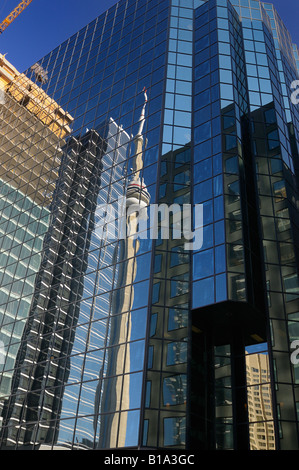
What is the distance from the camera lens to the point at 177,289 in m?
31.4

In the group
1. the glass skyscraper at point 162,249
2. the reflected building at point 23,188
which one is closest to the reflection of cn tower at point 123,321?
the glass skyscraper at point 162,249

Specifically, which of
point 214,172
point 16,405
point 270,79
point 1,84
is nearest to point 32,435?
point 16,405

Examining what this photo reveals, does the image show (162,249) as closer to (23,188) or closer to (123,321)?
(123,321)

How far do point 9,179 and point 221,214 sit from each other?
3029 centimetres

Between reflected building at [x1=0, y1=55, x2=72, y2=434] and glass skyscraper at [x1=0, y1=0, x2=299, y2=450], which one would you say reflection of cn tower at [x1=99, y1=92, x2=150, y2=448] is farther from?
reflected building at [x1=0, y1=55, x2=72, y2=434]

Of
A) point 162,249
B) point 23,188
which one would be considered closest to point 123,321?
point 162,249

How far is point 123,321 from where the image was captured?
103ft

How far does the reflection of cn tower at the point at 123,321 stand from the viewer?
27766 mm

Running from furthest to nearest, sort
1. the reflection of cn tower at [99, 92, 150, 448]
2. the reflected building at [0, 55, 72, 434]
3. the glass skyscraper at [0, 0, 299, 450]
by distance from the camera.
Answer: the reflected building at [0, 55, 72, 434] < the glass skyscraper at [0, 0, 299, 450] < the reflection of cn tower at [99, 92, 150, 448]

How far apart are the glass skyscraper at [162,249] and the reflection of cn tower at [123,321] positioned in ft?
0.37

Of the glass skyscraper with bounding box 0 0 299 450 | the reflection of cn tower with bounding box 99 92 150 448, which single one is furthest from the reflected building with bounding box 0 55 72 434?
the reflection of cn tower with bounding box 99 92 150 448

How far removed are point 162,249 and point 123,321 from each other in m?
5.88

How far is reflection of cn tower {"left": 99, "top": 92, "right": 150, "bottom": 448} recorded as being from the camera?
2777 cm

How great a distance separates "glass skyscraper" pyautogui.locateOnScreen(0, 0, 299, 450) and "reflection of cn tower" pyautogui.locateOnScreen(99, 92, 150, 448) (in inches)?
4.5
